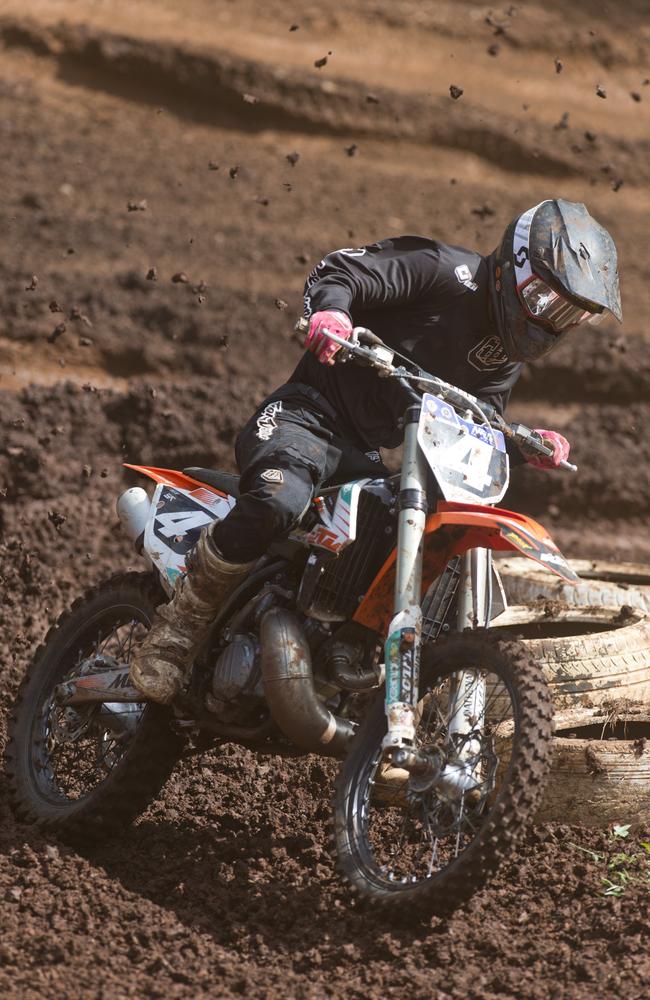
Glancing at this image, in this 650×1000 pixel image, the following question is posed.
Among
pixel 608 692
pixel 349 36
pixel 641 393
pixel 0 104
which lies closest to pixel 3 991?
pixel 608 692

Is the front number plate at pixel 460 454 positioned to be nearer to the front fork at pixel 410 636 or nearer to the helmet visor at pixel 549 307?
the front fork at pixel 410 636

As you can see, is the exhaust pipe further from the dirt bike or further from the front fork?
the front fork

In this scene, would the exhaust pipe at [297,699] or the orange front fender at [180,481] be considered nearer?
the exhaust pipe at [297,699]

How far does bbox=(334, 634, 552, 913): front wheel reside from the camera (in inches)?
150

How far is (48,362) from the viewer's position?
9.77 m

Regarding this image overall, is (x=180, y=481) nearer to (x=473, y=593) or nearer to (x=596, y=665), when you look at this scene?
(x=473, y=593)

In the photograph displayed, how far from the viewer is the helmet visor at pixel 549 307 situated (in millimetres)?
4491

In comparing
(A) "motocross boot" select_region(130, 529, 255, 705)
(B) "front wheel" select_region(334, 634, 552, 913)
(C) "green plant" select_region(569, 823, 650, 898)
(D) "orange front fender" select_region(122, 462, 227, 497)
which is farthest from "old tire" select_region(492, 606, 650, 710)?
(D) "orange front fender" select_region(122, 462, 227, 497)

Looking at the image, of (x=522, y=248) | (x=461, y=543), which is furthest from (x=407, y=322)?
(x=461, y=543)

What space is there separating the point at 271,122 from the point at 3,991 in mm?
12750

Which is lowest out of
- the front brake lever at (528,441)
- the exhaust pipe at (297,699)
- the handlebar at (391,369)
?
the exhaust pipe at (297,699)

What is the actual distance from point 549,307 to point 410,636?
136cm

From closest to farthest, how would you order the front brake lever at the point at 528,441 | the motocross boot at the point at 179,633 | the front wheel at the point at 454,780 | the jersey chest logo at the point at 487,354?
the front wheel at the point at 454,780 → the motocross boot at the point at 179,633 → the front brake lever at the point at 528,441 → the jersey chest logo at the point at 487,354

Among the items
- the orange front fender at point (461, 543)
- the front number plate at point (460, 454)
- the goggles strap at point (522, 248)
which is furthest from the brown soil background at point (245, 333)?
the goggles strap at point (522, 248)
